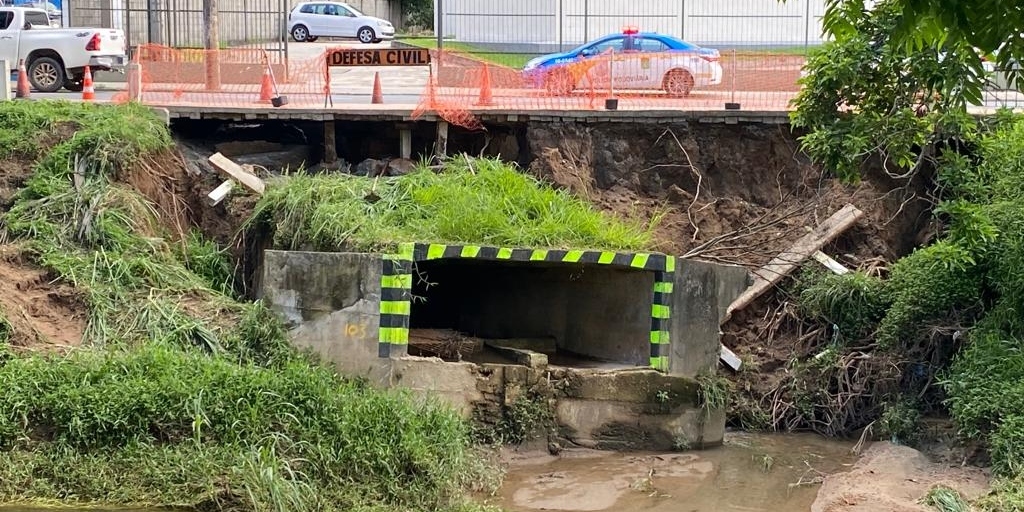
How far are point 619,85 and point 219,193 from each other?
6324 mm

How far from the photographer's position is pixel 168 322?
1157cm

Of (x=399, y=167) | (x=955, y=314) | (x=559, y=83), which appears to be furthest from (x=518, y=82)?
(x=955, y=314)

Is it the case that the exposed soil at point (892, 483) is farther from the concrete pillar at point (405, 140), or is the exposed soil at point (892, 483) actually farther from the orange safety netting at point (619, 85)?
the concrete pillar at point (405, 140)

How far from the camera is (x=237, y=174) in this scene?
1366cm

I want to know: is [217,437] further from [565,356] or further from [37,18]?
[37,18]

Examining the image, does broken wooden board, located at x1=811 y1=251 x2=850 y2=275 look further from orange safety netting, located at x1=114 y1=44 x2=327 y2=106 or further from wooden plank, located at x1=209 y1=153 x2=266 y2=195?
orange safety netting, located at x1=114 y1=44 x2=327 y2=106

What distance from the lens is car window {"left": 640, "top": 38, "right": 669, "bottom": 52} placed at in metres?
19.8

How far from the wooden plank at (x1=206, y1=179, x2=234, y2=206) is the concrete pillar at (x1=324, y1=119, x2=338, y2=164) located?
1.98m

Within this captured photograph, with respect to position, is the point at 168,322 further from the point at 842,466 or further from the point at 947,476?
the point at 947,476

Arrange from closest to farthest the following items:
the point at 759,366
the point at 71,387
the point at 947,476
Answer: the point at 71,387 → the point at 947,476 → the point at 759,366

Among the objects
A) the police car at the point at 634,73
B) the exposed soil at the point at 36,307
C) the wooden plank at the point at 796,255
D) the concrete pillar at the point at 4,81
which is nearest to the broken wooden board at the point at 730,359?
the wooden plank at the point at 796,255

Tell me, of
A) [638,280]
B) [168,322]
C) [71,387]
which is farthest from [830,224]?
[71,387]

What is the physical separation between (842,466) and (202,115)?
29.5ft

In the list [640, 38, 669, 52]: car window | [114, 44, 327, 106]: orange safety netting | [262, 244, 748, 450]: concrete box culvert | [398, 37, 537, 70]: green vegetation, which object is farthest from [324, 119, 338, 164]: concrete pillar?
[640, 38, 669, 52]: car window
